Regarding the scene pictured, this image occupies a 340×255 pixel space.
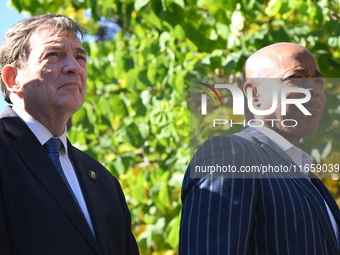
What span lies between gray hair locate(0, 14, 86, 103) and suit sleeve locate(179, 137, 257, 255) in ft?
2.61

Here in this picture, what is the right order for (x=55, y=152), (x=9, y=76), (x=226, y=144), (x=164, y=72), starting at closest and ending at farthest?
(x=226, y=144)
(x=55, y=152)
(x=9, y=76)
(x=164, y=72)

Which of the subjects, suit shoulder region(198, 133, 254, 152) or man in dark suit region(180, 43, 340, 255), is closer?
man in dark suit region(180, 43, 340, 255)

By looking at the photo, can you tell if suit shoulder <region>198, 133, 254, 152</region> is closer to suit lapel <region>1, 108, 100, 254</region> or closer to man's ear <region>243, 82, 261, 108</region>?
man's ear <region>243, 82, 261, 108</region>

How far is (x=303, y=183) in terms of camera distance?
237 centimetres

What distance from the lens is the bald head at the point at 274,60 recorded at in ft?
8.33

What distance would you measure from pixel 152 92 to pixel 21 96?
9.72ft

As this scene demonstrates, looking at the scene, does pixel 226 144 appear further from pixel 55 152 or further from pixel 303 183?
pixel 55 152

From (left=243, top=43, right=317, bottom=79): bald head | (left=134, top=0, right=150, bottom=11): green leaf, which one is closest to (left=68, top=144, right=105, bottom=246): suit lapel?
(left=243, top=43, right=317, bottom=79): bald head

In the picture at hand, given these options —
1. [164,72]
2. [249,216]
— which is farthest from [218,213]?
[164,72]

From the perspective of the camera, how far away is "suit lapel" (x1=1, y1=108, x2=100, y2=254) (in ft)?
7.69

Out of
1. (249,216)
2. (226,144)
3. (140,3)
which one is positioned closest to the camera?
(249,216)

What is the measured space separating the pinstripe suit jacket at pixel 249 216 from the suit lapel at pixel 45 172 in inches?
13.2

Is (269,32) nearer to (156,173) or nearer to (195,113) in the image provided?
(195,113)

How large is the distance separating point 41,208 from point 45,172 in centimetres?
15
